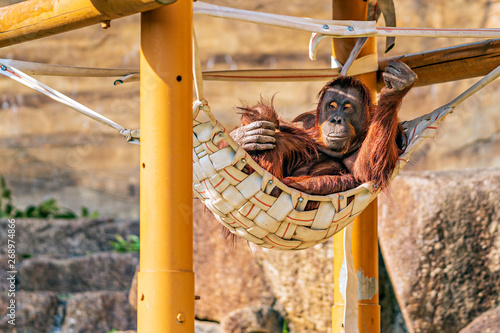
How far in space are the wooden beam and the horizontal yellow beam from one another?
4.56ft

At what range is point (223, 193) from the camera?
1.81 m

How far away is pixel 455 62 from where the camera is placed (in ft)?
8.34

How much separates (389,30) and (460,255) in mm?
2132

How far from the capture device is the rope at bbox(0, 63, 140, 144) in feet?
5.98

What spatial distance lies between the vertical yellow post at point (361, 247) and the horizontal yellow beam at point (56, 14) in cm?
127

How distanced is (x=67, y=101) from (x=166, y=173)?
0.48 meters

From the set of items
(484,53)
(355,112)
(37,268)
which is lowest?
(37,268)

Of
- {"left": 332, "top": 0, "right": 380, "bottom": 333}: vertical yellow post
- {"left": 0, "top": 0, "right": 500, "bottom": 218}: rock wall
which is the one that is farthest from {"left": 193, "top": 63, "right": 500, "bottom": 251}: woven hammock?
{"left": 0, "top": 0, "right": 500, "bottom": 218}: rock wall

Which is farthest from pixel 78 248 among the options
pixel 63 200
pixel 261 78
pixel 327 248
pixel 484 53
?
pixel 484 53

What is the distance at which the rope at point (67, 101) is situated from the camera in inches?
71.8

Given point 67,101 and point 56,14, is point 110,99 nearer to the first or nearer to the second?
point 67,101

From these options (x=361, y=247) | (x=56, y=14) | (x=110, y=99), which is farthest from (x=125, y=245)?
(x=56, y=14)

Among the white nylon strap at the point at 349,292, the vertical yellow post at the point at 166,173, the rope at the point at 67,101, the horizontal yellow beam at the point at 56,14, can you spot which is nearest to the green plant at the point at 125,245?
the white nylon strap at the point at 349,292

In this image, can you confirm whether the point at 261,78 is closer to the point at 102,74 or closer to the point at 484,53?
the point at 102,74
